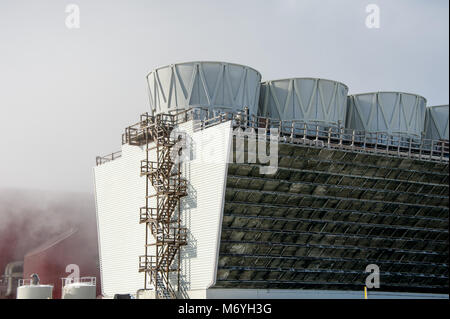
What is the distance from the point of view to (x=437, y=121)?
83625 mm

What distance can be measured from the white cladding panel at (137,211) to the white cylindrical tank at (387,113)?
67.2ft

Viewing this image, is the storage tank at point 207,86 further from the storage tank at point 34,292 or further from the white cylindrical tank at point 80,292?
the storage tank at point 34,292

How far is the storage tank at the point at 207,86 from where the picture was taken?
68312mm

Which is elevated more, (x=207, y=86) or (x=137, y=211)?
(x=207, y=86)

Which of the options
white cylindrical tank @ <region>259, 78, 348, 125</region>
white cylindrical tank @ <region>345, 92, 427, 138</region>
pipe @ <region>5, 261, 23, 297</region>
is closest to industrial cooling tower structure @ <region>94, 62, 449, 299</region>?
white cylindrical tank @ <region>259, 78, 348, 125</region>

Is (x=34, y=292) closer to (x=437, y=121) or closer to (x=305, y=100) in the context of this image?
(x=305, y=100)

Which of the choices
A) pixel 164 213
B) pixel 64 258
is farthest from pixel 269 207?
pixel 64 258

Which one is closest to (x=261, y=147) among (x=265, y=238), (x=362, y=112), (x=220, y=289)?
(x=265, y=238)

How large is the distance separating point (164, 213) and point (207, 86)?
11.4 meters

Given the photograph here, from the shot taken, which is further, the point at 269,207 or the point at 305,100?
the point at 305,100

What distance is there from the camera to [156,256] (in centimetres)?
6331

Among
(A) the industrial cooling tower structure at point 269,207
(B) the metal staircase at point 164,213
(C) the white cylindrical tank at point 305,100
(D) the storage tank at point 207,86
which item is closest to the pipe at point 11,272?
(A) the industrial cooling tower structure at point 269,207

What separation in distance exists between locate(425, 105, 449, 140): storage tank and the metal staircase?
3103 centimetres
